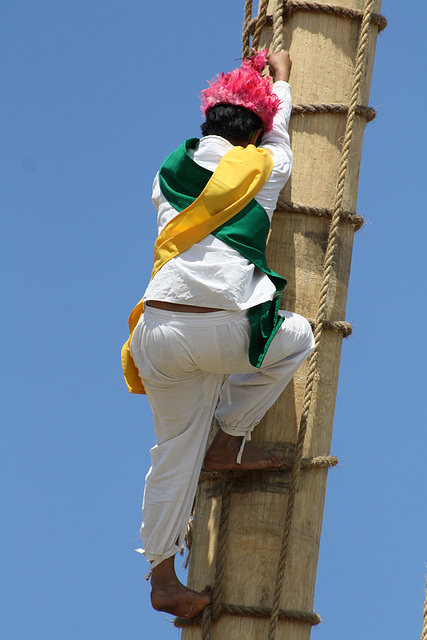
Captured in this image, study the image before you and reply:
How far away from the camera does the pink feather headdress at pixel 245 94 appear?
4.89 metres

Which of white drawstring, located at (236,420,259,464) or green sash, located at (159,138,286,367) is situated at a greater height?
green sash, located at (159,138,286,367)

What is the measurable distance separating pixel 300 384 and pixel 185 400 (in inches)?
26.9

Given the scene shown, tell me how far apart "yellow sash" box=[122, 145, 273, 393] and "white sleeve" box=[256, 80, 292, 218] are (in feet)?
0.26

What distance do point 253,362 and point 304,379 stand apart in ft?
2.29

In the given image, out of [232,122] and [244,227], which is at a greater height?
[232,122]

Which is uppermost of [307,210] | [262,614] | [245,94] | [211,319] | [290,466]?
[245,94]

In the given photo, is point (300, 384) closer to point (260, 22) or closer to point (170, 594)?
point (170, 594)

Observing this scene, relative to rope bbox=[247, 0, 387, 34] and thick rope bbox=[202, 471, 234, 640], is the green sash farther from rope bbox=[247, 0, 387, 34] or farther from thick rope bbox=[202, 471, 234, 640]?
rope bbox=[247, 0, 387, 34]

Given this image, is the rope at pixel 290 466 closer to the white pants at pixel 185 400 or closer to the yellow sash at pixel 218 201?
the white pants at pixel 185 400

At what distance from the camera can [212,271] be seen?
15.0ft

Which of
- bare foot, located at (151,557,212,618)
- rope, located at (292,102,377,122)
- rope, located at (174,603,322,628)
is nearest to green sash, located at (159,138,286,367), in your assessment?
rope, located at (292,102,377,122)

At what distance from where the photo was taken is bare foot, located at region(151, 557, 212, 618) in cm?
484

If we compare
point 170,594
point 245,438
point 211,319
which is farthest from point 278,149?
point 170,594

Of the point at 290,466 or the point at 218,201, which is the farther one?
the point at 290,466
